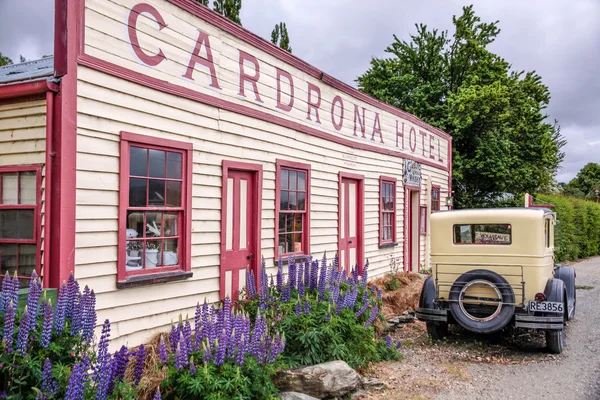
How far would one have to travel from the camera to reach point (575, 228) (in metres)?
22.6

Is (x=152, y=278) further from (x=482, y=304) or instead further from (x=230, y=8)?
(x=230, y=8)

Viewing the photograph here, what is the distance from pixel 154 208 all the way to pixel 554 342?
5.87 metres

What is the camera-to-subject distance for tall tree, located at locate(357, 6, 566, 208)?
23062mm

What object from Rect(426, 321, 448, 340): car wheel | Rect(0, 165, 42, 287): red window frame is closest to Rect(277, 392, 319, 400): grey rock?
Rect(0, 165, 42, 287): red window frame

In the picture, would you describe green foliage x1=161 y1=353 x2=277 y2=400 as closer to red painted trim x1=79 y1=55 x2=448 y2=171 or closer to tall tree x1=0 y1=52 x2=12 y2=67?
red painted trim x1=79 y1=55 x2=448 y2=171

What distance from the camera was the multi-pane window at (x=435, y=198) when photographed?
16375 millimetres

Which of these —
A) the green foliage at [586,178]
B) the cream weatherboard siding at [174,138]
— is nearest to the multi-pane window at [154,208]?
the cream weatherboard siding at [174,138]

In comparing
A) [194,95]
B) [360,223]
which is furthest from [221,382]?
[360,223]

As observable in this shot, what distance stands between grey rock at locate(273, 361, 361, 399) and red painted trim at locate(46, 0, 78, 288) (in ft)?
8.07

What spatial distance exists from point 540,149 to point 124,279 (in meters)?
23.8

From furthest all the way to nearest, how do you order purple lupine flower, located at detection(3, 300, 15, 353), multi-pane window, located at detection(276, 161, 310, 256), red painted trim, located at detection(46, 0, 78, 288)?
multi-pane window, located at detection(276, 161, 310, 256), red painted trim, located at detection(46, 0, 78, 288), purple lupine flower, located at detection(3, 300, 15, 353)

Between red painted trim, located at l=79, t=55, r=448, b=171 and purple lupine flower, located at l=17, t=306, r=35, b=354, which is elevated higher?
red painted trim, located at l=79, t=55, r=448, b=171

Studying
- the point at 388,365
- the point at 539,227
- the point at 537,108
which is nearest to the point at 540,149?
the point at 537,108

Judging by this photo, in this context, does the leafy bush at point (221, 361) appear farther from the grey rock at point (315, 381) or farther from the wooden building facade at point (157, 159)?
the wooden building facade at point (157, 159)
